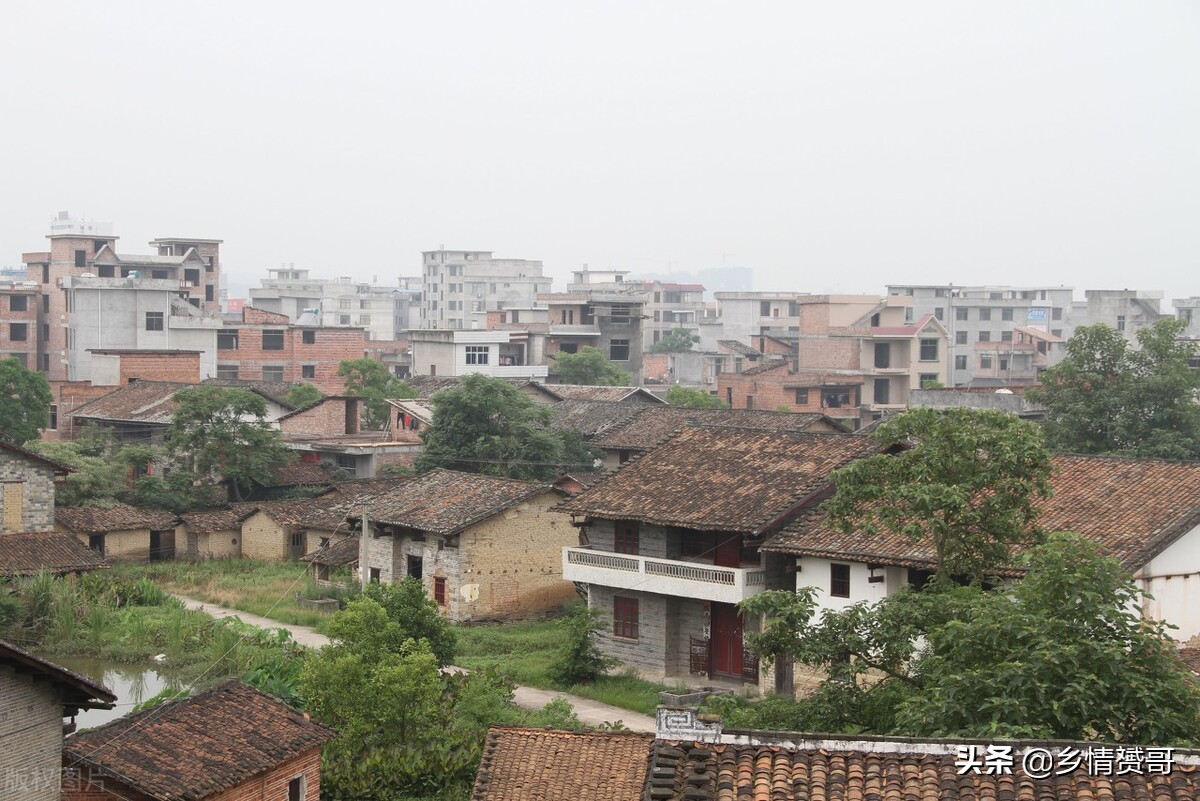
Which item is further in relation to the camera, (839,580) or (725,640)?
(725,640)

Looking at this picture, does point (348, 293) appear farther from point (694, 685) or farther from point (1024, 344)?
point (694, 685)

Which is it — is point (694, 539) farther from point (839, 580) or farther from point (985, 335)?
point (985, 335)

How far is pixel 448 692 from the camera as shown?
2339 centimetres

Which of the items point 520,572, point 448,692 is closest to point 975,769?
point 448,692

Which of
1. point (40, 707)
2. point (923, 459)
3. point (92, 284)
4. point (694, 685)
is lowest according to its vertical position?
point (694, 685)

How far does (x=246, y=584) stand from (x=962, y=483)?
21.9 meters

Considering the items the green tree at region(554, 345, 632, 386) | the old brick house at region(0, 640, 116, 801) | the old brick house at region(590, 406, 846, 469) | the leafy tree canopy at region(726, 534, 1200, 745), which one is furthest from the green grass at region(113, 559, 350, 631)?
the green tree at region(554, 345, 632, 386)

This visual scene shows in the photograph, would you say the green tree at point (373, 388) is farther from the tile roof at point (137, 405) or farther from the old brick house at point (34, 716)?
the old brick house at point (34, 716)

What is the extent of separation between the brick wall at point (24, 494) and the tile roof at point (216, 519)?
4876 millimetres

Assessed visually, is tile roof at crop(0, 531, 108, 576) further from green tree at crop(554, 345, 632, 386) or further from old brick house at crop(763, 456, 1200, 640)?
green tree at crop(554, 345, 632, 386)

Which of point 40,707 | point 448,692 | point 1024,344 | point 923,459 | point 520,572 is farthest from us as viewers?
point 1024,344

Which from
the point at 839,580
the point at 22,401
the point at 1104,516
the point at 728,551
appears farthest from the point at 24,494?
the point at 1104,516

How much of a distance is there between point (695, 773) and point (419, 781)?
959 cm

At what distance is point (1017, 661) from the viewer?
14805mm
